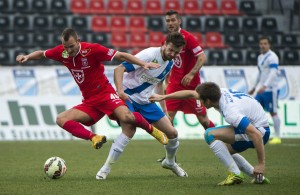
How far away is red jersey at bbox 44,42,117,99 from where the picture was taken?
383 inches

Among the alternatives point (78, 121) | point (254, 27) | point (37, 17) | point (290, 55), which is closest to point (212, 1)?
point (254, 27)

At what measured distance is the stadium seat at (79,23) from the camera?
24.5 meters

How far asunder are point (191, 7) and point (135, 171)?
1677cm

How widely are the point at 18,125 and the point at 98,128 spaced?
6.30ft

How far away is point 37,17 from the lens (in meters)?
24.3

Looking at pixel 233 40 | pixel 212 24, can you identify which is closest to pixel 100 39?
pixel 212 24

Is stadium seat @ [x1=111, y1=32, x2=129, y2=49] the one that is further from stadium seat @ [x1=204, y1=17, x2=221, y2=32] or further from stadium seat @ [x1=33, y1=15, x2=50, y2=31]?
stadium seat @ [x1=204, y1=17, x2=221, y2=32]

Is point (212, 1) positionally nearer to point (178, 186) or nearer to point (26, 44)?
point (26, 44)

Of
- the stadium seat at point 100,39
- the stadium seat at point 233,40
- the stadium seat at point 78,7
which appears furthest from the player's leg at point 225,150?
the stadium seat at point 78,7

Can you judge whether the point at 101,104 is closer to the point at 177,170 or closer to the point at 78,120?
the point at 78,120

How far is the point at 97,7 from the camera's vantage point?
85.4 ft

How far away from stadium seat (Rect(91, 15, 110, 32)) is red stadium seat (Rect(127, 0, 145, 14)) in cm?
110

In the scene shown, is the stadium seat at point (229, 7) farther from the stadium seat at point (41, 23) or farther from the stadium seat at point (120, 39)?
the stadium seat at point (41, 23)

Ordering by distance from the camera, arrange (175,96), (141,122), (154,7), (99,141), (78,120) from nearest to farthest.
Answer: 1. (175,96)
2. (99,141)
3. (141,122)
4. (78,120)
5. (154,7)
